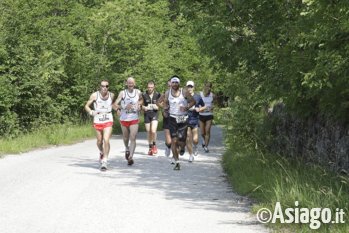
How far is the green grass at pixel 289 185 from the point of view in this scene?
696cm

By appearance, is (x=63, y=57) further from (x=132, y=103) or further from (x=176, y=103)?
(x=176, y=103)

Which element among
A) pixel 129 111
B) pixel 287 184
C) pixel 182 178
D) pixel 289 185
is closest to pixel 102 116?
pixel 129 111

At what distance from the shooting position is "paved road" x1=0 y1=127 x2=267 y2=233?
7188 mm

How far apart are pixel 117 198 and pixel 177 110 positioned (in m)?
4.21

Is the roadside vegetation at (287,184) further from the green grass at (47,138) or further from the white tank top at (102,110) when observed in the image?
the green grass at (47,138)

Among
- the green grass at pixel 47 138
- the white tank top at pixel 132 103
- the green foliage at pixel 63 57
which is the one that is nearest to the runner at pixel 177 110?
the white tank top at pixel 132 103

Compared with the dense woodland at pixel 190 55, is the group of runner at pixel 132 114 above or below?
below

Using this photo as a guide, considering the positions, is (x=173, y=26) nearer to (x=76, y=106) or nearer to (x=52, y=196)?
(x=76, y=106)

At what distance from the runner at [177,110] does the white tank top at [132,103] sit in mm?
897

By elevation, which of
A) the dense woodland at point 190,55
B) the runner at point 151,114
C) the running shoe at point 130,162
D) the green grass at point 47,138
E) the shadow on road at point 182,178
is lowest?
the shadow on road at point 182,178

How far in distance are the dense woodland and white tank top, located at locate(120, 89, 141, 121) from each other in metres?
2.19

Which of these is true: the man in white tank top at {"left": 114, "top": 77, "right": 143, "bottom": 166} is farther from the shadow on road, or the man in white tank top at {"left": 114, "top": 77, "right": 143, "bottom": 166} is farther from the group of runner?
the shadow on road

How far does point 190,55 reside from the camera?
3922 centimetres

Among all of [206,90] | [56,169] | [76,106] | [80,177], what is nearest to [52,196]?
[80,177]
